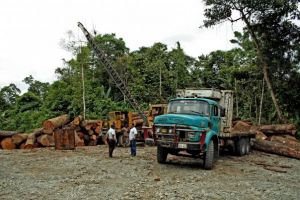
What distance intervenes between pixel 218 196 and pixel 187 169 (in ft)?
13.0

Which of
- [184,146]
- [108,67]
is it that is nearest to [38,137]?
[108,67]

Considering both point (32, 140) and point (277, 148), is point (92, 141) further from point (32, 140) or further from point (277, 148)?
point (277, 148)

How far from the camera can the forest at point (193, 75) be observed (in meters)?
24.0

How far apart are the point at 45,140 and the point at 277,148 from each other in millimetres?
12245

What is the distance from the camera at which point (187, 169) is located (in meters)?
12.7

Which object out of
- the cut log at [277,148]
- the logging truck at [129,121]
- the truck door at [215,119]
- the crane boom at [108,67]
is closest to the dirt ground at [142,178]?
the cut log at [277,148]

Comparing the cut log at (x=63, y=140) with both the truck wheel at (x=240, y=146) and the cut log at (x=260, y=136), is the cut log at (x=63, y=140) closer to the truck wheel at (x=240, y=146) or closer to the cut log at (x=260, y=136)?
the truck wheel at (x=240, y=146)

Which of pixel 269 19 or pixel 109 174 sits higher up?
pixel 269 19

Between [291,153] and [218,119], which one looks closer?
[218,119]

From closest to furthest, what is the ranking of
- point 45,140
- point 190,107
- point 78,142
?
1. point 190,107
2. point 45,140
3. point 78,142

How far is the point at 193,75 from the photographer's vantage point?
4484cm


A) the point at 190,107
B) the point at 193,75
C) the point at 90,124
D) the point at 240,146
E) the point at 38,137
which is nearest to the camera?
the point at 190,107

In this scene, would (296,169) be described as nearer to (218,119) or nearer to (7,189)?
(218,119)

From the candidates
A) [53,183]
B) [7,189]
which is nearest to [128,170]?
A: [53,183]
